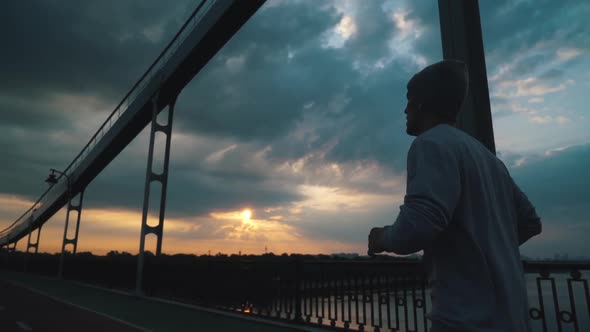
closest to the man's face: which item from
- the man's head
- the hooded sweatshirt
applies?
the man's head

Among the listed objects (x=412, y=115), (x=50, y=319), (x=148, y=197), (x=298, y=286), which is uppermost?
(x=148, y=197)

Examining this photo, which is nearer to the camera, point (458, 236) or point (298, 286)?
point (458, 236)

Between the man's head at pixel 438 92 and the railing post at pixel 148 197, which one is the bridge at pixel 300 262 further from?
the man's head at pixel 438 92

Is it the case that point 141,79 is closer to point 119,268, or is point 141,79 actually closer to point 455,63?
point 119,268

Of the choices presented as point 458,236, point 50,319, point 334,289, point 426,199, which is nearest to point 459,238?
point 458,236

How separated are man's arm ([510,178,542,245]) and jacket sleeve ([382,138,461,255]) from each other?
423 mm

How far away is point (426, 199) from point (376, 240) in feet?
0.65

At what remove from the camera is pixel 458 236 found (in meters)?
0.98

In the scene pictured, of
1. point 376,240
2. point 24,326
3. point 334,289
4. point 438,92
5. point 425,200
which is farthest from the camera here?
point 24,326

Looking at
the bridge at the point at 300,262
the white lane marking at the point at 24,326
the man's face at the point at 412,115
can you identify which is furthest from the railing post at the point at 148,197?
the man's face at the point at 412,115

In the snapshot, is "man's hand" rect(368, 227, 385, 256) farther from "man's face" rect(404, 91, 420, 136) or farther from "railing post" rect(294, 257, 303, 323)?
"railing post" rect(294, 257, 303, 323)

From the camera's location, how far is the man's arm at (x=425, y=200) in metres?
0.90

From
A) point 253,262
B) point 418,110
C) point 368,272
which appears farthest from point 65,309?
point 418,110

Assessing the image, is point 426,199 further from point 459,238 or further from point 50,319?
point 50,319
